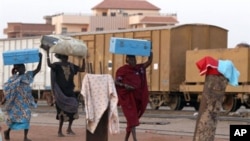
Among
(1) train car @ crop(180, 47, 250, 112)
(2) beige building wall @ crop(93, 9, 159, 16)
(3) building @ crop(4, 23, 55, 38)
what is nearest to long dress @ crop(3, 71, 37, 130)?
(1) train car @ crop(180, 47, 250, 112)

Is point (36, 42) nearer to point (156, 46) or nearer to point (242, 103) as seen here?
point (156, 46)

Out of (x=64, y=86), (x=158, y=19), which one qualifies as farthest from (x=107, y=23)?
(x=64, y=86)

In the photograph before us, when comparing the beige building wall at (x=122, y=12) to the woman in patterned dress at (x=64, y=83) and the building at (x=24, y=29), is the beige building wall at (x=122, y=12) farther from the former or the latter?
the woman in patterned dress at (x=64, y=83)

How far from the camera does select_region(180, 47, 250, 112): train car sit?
24547 millimetres

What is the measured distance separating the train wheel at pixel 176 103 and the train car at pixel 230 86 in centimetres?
97

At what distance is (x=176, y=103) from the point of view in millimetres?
28578

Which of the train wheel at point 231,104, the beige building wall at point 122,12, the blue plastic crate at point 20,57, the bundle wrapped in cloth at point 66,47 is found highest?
the beige building wall at point 122,12

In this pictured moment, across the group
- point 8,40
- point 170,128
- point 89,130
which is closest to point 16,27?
point 8,40

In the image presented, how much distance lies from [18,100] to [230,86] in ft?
38.4

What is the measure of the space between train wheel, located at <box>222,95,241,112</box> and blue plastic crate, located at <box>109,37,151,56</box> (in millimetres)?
12746

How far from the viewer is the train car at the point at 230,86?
2455 cm

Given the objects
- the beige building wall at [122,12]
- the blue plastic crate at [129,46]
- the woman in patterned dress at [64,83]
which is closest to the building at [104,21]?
the beige building wall at [122,12]

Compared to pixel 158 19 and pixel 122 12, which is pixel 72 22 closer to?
pixel 158 19

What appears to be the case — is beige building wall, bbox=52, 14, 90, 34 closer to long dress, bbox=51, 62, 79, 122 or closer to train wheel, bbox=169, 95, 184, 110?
train wheel, bbox=169, 95, 184, 110
